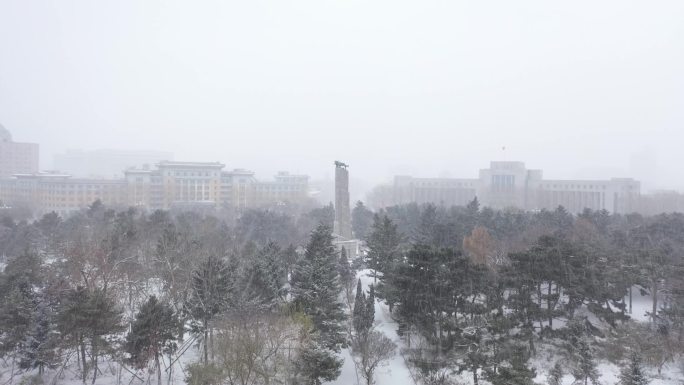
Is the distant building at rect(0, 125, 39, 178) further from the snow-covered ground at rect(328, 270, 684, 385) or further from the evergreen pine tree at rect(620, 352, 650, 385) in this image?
the evergreen pine tree at rect(620, 352, 650, 385)

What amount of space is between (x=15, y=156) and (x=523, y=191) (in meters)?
91.1

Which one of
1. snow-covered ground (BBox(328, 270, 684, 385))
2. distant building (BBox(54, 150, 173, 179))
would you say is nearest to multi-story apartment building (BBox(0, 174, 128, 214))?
snow-covered ground (BBox(328, 270, 684, 385))

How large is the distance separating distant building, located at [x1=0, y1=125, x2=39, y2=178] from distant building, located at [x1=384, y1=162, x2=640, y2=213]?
231 ft

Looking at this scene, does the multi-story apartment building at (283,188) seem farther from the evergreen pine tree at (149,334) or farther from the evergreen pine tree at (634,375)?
the evergreen pine tree at (634,375)

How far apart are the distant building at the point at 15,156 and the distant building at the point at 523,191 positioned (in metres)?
A: 70.4

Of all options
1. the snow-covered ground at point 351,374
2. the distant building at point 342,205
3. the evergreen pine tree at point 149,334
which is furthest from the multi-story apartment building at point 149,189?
the evergreen pine tree at point 149,334

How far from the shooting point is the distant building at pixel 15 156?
282 ft

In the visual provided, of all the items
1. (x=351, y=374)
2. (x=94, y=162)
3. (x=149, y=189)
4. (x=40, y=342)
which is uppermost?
(x=94, y=162)

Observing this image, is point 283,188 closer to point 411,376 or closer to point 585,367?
point 411,376

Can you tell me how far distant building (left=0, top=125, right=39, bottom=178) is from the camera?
282 ft

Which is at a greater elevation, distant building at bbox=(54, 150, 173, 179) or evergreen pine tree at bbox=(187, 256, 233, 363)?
distant building at bbox=(54, 150, 173, 179)

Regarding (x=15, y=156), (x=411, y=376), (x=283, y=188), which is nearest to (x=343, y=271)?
(x=411, y=376)

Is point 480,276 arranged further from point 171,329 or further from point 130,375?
point 130,375

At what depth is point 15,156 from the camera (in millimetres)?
87625
